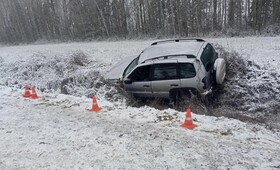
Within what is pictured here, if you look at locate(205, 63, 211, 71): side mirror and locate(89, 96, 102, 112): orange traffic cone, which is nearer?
locate(89, 96, 102, 112): orange traffic cone

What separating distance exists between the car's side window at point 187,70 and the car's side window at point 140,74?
3.45 feet

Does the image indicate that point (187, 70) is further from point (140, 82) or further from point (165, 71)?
point (140, 82)

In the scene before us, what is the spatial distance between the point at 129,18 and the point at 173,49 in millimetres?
17034

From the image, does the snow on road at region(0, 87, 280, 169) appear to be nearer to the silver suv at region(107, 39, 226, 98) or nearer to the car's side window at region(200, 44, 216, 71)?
the silver suv at region(107, 39, 226, 98)

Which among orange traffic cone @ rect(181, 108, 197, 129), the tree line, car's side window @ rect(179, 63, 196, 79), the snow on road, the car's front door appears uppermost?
the tree line

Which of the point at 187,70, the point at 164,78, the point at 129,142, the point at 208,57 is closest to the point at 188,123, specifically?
the point at 129,142

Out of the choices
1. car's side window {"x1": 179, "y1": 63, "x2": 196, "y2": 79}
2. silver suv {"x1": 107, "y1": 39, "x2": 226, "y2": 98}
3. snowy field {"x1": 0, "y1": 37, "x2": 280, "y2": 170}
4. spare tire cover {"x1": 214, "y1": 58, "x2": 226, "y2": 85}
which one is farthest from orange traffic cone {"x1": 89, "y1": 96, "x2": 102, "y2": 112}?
spare tire cover {"x1": 214, "y1": 58, "x2": 226, "y2": 85}

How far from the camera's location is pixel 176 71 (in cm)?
705

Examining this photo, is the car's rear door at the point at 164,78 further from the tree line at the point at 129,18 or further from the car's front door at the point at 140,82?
the tree line at the point at 129,18

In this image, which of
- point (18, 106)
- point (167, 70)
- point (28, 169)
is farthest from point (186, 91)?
point (18, 106)

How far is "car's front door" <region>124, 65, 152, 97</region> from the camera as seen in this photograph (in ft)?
24.8

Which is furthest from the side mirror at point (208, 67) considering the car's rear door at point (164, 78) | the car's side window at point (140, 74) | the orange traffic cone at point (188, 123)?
the orange traffic cone at point (188, 123)

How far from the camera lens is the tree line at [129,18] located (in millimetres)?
17578

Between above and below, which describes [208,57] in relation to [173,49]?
below
